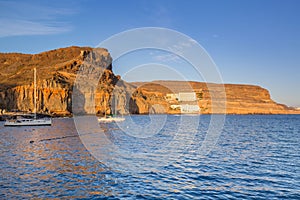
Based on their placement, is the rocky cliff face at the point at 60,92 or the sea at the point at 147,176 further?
the rocky cliff face at the point at 60,92

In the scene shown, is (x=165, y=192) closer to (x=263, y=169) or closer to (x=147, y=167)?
(x=147, y=167)

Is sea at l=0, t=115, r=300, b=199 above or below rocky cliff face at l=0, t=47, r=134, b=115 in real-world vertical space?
below

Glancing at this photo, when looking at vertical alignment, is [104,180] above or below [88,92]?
below

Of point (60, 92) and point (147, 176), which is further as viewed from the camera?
point (60, 92)

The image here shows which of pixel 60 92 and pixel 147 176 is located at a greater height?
pixel 60 92

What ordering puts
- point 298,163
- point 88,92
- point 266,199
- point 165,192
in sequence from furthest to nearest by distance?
point 88,92 → point 298,163 → point 165,192 → point 266,199

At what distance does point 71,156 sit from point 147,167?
9.95 meters

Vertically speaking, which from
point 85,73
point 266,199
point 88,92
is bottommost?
point 266,199

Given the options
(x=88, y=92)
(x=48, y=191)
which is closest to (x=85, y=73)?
(x=88, y=92)

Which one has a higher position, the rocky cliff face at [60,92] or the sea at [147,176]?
the rocky cliff face at [60,92]

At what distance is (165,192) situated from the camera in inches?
680

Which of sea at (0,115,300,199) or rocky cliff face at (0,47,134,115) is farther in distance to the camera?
rocky cliff face at (0,47,134,115)

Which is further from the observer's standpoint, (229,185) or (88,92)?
(88,92)

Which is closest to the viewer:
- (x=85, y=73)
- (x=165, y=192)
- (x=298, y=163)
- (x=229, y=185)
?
(x=165, y=192)
